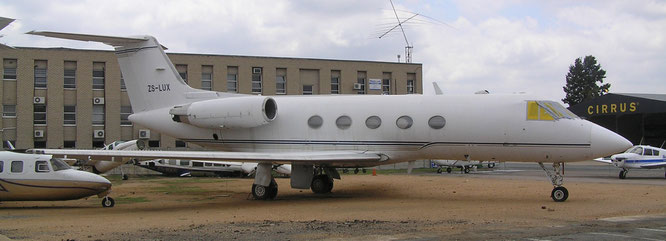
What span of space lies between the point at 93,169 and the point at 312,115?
779 inches

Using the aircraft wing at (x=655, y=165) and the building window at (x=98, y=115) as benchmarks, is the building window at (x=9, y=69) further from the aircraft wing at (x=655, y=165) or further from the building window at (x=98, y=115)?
the aircraft wing at (x=655, y=165)

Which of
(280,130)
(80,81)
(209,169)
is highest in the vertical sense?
(80,81)

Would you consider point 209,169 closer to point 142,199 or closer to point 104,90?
point 104,90

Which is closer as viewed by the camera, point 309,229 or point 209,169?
point 309,229

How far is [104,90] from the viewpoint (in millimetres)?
43094

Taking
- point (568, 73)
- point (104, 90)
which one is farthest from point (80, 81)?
point (568, 73)

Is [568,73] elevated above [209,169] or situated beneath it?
elevated above

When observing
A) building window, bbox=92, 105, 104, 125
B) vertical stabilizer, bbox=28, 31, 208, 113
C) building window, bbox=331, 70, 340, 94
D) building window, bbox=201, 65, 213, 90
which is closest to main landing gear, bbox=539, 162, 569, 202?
vertical stabilizer, bbox=28, 31, 208, 113

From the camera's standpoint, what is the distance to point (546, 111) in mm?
16562

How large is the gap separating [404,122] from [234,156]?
4.97 metres

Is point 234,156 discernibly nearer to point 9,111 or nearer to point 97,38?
point 97,38

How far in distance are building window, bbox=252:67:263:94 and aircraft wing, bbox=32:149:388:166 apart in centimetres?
2774

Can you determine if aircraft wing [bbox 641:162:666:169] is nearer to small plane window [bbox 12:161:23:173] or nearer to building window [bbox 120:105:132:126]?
small plane window [bbox 12:161:23:173]

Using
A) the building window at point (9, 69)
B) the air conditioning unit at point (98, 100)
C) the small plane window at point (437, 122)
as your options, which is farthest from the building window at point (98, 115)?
the small plane window at point (437, 122)
